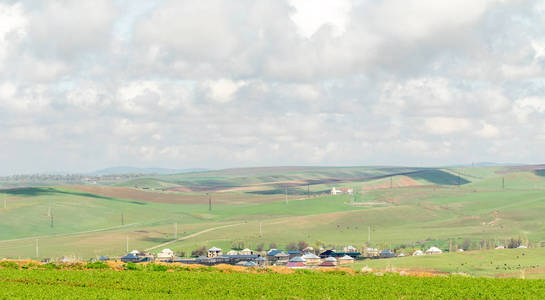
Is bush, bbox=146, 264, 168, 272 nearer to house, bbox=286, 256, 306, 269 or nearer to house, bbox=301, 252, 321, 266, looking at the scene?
house, bbox=286, 256, 306, 269

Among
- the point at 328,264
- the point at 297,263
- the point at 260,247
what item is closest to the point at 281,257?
the point at 328,264

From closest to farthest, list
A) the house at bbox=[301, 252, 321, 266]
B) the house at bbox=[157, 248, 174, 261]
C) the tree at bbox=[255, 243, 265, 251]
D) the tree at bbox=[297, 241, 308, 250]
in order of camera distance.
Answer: the house at bbox=[301, 252, 321, 266], the house at bbox=[157, 248, 174, 261], the tree at bbox=[255, 243, 265, 251], the tree at bbox=[297, 241, 308, 250]

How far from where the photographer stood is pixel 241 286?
178 ft

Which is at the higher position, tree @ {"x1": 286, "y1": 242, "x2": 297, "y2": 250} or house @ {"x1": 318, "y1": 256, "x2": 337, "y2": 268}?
house @ {"x1": 318, "y1": 256, "x2": 337, "y2": 268}

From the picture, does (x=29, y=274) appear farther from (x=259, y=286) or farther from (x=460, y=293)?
(x=460, y=293)

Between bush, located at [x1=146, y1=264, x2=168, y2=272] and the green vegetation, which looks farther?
the green vegetation

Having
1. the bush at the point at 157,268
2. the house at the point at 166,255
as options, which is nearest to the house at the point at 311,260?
the house at the point at 166,255

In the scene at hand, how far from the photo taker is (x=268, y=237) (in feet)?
626

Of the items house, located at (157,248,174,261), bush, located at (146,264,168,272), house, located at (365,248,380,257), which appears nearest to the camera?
bush, located at (146,264,168,272)

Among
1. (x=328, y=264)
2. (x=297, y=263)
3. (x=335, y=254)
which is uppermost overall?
(x=297, y=263)

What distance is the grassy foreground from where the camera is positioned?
4981 centimetres

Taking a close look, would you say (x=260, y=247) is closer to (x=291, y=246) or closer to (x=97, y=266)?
(x=291, y=246)

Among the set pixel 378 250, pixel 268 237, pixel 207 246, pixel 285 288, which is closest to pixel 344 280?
pixel 285 288

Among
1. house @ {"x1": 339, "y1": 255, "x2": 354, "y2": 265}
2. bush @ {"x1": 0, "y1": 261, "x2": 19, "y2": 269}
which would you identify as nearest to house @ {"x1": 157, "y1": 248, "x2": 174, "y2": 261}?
house @ {"x1": 339, "y1": 255, "x2": 354, "y2": 265}
